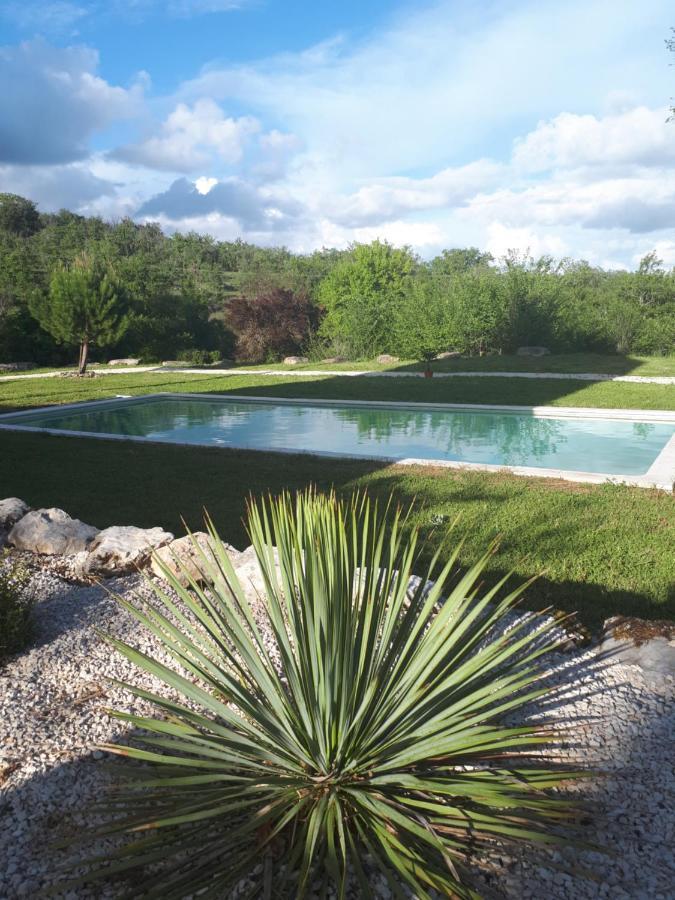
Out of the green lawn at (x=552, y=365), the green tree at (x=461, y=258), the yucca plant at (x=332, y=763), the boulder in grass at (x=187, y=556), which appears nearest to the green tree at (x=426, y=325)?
the green lawn at (x=552, y=365)

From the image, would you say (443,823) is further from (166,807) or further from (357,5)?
(357,5)

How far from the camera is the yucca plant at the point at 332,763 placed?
5.33 ft

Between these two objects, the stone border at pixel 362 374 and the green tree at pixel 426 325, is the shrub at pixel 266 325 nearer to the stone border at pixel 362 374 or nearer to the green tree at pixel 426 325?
the stone border at pixel 362 374

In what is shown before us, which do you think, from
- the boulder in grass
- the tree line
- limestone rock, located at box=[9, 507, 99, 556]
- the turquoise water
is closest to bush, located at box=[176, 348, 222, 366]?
the tree line

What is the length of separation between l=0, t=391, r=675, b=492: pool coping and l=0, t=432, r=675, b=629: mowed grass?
23 centimetres

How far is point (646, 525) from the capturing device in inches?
207

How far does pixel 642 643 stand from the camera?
293cm

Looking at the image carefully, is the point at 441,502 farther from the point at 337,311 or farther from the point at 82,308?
the point at 337,311

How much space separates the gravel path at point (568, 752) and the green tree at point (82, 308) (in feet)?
51.9

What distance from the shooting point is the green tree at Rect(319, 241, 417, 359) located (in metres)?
23.5

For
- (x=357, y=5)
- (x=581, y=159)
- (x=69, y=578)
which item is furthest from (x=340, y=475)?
(x=581, y=159)

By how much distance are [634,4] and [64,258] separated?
31.8 m

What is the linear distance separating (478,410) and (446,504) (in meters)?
6.92

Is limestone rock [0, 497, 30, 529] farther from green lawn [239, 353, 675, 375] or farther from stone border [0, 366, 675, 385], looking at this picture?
green lawn [239, 353, 675, 375]
